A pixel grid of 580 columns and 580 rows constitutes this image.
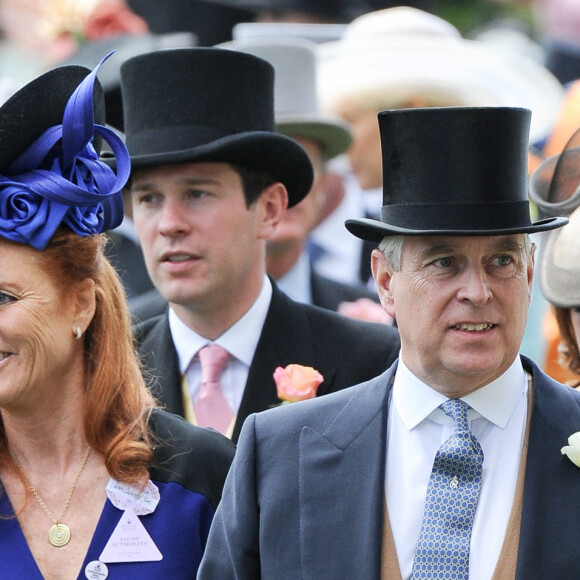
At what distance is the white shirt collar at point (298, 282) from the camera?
6832 mm

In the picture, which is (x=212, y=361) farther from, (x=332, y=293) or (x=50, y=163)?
(x=332, y=293)

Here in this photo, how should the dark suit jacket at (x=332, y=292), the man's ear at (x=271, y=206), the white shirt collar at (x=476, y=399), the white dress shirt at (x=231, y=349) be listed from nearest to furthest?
the white shirt collar at (x=476, y=399)
the white dress shirt at (x=231, y=349)
the man's ear at (x=271, y=206)
the dark suit jacket at (x=332, y=292)

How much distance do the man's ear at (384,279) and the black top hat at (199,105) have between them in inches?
52.3

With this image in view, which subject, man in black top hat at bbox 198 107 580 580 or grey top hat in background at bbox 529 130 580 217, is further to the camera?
grey top hat in background at bbox 529 130 580 217

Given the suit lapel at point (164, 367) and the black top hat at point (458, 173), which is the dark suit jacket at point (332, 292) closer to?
the suit lapel at point (164, 367)

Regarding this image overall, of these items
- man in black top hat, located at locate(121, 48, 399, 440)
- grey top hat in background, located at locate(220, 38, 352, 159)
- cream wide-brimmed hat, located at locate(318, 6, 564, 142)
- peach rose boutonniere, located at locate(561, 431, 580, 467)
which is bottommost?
peach rose boutonniere, located at locate(561, 431, 580, 467)

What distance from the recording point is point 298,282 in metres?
6.87

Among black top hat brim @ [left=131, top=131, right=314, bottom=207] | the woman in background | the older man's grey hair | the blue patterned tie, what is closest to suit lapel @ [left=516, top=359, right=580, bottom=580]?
the blue patterned tie

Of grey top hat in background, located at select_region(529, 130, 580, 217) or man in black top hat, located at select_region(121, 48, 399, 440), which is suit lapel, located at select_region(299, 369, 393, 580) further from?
grey top hat in background, located at select_region(529, 130, 580, 217)

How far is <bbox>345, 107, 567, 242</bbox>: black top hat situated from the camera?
3.77 m

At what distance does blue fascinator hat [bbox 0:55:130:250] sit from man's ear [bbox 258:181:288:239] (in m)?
1.27

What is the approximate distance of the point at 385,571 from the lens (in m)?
3.62

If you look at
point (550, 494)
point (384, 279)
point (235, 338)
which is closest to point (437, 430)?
point (550, 494)

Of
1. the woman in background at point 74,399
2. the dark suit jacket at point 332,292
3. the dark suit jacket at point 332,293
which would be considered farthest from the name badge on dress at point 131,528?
the dark suit jacket at point 332,293
